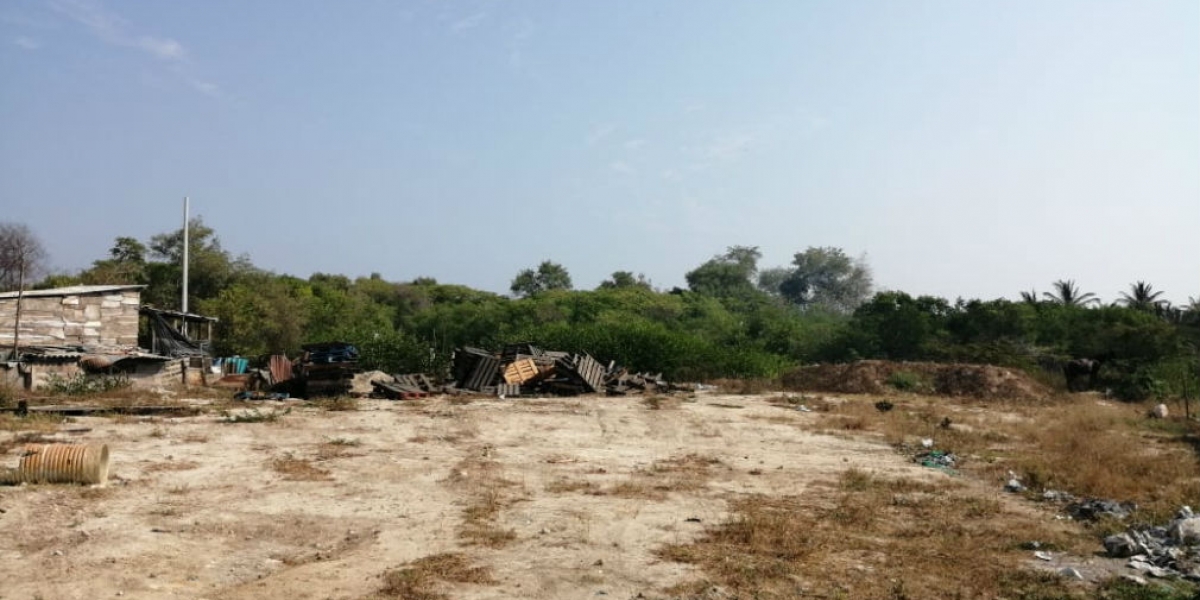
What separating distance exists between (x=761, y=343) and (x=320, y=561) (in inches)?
1340

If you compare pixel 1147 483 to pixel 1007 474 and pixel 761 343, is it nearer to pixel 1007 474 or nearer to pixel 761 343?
pixel 1007 474

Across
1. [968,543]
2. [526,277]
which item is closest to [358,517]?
[968,543]

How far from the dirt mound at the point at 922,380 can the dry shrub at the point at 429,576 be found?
23.5m

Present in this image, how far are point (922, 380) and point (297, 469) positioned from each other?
2335 centimetres

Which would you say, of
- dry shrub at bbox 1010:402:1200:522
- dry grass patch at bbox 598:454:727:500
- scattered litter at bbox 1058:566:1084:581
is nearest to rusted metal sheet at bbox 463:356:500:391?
dry grass patch at bbox 598:454:727:500

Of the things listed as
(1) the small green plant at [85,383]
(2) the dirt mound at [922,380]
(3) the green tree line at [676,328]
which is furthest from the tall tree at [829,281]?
(1) the small green plant at [85,383]

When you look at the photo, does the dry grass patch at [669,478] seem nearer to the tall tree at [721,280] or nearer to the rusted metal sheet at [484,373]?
the rusted metal sheet at [484,373]

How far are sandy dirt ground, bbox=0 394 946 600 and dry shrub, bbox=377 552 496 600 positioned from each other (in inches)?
4.9

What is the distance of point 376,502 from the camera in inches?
390

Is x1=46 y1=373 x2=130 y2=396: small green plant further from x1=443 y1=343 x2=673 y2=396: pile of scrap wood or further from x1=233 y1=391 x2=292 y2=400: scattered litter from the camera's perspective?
x1=443 y1=343 x2=673 y2=396: pile of scrap wood

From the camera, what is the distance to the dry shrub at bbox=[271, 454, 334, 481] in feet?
36.9

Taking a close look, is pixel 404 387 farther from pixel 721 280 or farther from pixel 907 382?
pixel 721 280

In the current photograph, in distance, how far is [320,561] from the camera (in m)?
7.39

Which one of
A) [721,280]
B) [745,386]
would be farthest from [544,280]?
[745,386]
